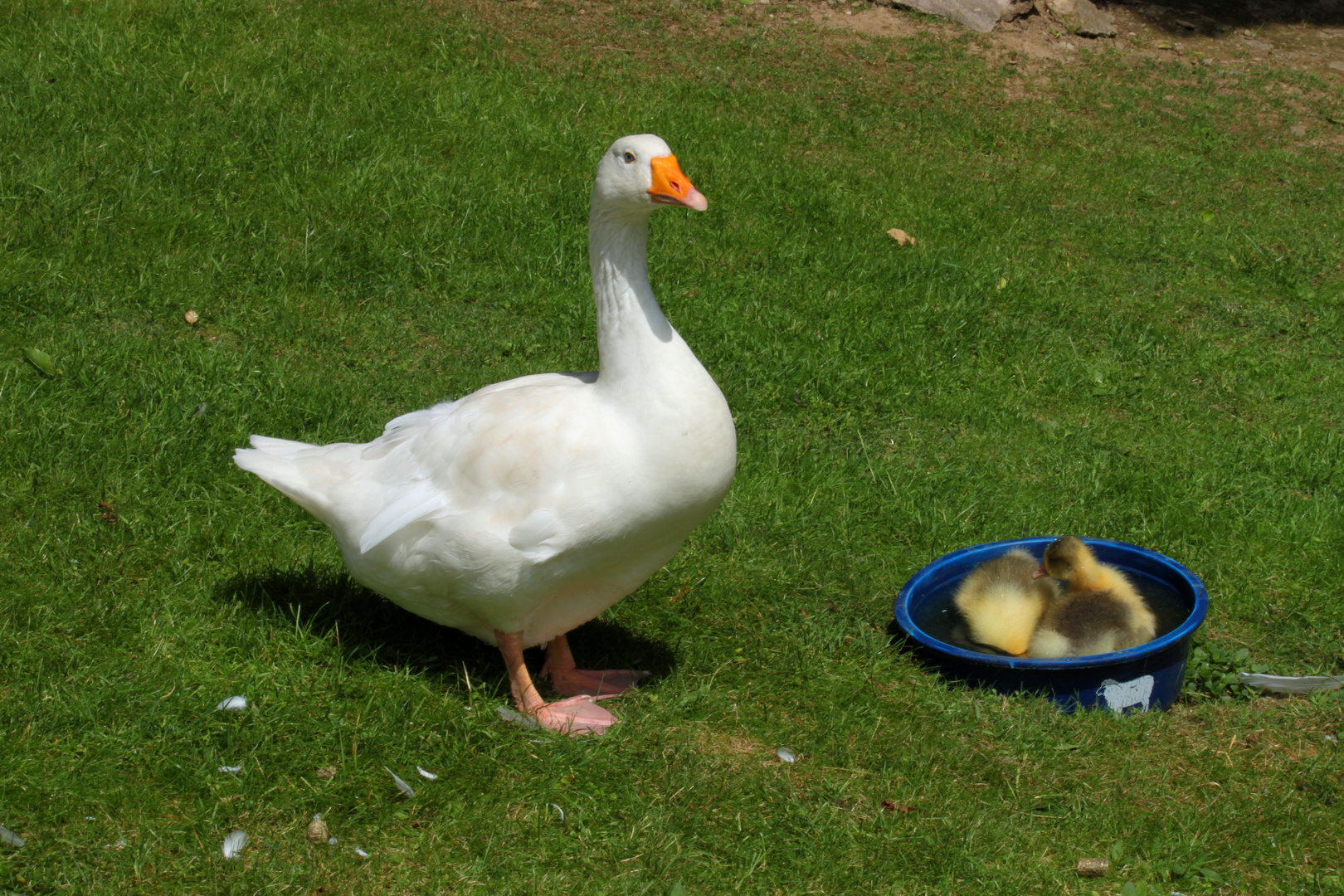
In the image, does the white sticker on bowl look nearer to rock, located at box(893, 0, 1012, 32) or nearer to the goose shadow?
the goose shadow

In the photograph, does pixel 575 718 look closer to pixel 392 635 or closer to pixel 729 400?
pixel 392 635

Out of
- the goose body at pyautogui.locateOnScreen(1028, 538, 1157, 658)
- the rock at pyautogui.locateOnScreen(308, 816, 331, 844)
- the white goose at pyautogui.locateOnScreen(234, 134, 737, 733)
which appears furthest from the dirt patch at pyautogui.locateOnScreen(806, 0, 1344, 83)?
the rock at pyautogui.locateOnScreen(308, 816, 331, 844)

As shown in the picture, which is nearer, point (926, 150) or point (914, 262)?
point (914, 262)

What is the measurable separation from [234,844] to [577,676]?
4.15 feet

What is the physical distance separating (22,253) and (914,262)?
4885mm

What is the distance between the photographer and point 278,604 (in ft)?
13.2

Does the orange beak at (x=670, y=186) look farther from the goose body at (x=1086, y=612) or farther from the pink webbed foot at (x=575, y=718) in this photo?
the goose body at (x=1086, y=612)

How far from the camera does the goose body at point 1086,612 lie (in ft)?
13.4

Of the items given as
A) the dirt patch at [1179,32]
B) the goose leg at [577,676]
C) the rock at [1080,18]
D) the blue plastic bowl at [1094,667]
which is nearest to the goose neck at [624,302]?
the goose leg at [577,676]

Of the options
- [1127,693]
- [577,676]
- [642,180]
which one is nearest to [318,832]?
[577,676]

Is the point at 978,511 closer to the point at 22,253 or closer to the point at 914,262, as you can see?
the point at 914,262

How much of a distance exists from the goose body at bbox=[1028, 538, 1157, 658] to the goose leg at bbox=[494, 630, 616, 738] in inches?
63.7

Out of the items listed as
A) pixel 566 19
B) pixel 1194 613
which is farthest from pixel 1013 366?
pixel 566 19

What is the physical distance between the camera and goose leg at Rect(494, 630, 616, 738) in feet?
11.9
